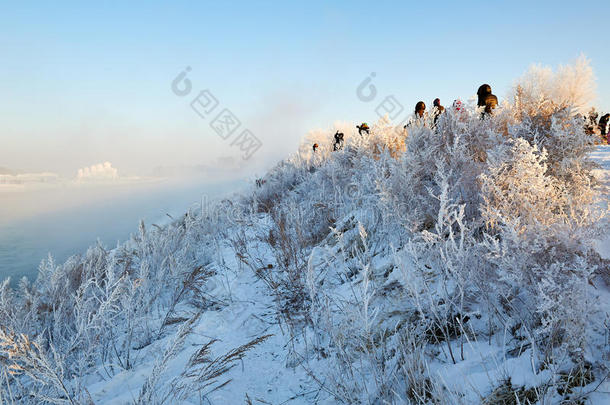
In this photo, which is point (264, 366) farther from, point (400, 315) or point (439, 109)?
point (439, 109)

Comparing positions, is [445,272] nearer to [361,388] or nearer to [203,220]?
[361,388]

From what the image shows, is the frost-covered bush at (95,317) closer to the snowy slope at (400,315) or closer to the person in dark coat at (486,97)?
the snowy slope at (400,315)

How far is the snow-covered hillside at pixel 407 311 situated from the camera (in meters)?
1.58

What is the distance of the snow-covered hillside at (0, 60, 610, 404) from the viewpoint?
1.58 meters

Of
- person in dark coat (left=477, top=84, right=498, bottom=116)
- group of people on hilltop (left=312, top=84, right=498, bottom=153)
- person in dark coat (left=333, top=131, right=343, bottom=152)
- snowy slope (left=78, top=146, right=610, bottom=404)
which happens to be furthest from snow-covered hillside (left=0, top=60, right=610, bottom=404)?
person in dark coat (left=333, top=131, right=343, bottom=152)

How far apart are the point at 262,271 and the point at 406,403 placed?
2662 mm

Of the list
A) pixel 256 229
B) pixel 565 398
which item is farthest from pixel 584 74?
pixel 565 398

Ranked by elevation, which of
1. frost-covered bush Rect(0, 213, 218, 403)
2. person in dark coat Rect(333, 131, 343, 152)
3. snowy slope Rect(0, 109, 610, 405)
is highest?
person in dark coat Rect(333, 131, 343, 152)

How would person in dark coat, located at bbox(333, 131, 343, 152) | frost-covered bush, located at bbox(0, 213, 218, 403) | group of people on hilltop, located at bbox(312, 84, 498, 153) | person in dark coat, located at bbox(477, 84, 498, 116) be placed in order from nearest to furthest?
frost-covered bush, located at bbox(0, 213, 218, 403) → group of people on hilltop, located at bbox(312, 84, 498, 153) → person in dark coat, located at bbox(477, 84, 498, 116) → person in dark coat, located at bbox(333, 131, 343, 152)

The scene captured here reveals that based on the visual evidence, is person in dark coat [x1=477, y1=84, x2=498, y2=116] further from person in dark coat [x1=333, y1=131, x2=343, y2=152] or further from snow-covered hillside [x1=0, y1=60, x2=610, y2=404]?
person in dark coat [x1=333, y1=131, x2=343, y2=152]

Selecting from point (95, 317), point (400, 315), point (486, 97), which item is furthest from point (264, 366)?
point (486, 97)

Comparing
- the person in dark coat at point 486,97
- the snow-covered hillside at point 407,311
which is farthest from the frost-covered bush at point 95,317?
the person in dark coat at point 486,97

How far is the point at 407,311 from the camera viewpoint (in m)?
2.35

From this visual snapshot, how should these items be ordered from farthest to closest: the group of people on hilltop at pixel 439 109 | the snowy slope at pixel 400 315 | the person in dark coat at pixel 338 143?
the person in dark coat at pixel 338 143, the group of people on hilltop at pixel 439 109, the snowy slope at pixel 400 315
